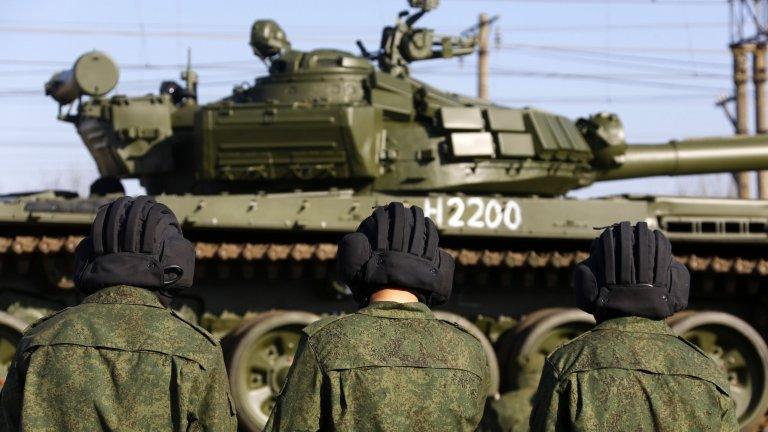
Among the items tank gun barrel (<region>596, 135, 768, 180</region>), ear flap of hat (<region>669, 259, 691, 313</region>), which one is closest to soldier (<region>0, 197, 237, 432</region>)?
ear flap of hat (<region>669, 259, 691, 313</region>)

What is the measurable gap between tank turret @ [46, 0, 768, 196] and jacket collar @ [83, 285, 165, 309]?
344 inches

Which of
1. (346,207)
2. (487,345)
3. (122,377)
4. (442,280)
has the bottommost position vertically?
(487,345)

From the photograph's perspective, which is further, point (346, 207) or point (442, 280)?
point (346, 207)

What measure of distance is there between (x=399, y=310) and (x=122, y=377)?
1.07 meters

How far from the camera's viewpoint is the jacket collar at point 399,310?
17.1ft

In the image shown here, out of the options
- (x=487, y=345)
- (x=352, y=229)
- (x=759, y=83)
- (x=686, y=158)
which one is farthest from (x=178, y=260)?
(x=759, y=83)

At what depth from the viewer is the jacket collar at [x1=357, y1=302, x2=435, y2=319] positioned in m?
5.22

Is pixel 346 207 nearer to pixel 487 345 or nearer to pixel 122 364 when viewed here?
pixel 487 345

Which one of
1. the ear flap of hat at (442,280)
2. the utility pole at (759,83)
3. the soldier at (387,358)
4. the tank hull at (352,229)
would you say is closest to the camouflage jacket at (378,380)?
the soldier at (387,358)

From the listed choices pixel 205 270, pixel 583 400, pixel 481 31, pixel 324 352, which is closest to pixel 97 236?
pixel 324 352

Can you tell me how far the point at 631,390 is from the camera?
504cm

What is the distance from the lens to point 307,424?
498 cm

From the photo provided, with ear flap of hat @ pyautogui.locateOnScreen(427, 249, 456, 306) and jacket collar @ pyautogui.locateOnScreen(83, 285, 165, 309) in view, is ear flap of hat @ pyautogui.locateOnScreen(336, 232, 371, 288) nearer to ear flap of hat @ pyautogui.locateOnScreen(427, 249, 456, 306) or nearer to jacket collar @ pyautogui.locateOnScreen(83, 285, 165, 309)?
ear flap of hat @ pyautogui.locateOnScreen(427, 249, 456, 306)

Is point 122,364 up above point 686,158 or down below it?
above
